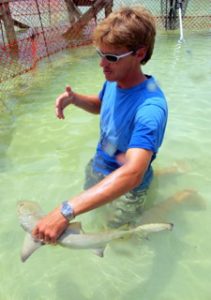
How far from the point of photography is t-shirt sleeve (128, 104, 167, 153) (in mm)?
2574

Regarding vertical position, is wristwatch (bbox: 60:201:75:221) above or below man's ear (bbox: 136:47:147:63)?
below

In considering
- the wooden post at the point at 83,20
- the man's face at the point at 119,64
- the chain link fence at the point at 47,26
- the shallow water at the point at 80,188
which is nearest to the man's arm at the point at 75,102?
the man's face at the point at 119,64

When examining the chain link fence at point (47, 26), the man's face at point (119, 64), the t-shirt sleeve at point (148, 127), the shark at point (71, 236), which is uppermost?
the man's face at point (119, 64)

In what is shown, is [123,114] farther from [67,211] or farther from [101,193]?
[67,211]

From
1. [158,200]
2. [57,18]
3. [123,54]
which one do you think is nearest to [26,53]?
[57,18]

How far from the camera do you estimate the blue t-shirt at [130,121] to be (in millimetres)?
2619

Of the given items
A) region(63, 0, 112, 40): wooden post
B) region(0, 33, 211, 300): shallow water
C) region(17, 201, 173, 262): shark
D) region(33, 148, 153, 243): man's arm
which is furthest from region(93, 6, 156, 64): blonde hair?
region(63, 0, 112, 40): wooden post

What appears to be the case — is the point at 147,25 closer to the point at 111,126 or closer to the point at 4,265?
the point at 111,126

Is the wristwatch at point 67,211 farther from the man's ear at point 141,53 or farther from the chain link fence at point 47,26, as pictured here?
the chain link fence at point 47,26

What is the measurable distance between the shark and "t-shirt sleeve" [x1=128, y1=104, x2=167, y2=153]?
65 centimetres

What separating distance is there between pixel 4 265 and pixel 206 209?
217cm

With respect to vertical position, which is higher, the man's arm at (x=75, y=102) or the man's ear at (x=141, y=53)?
the man's ear at (x=141, y=53)

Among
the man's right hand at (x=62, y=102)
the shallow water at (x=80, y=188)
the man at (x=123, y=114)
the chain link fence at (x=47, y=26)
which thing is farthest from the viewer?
the chain link fence at (x=47, y=26)

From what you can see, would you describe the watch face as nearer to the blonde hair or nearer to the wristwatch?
the wristwatch
